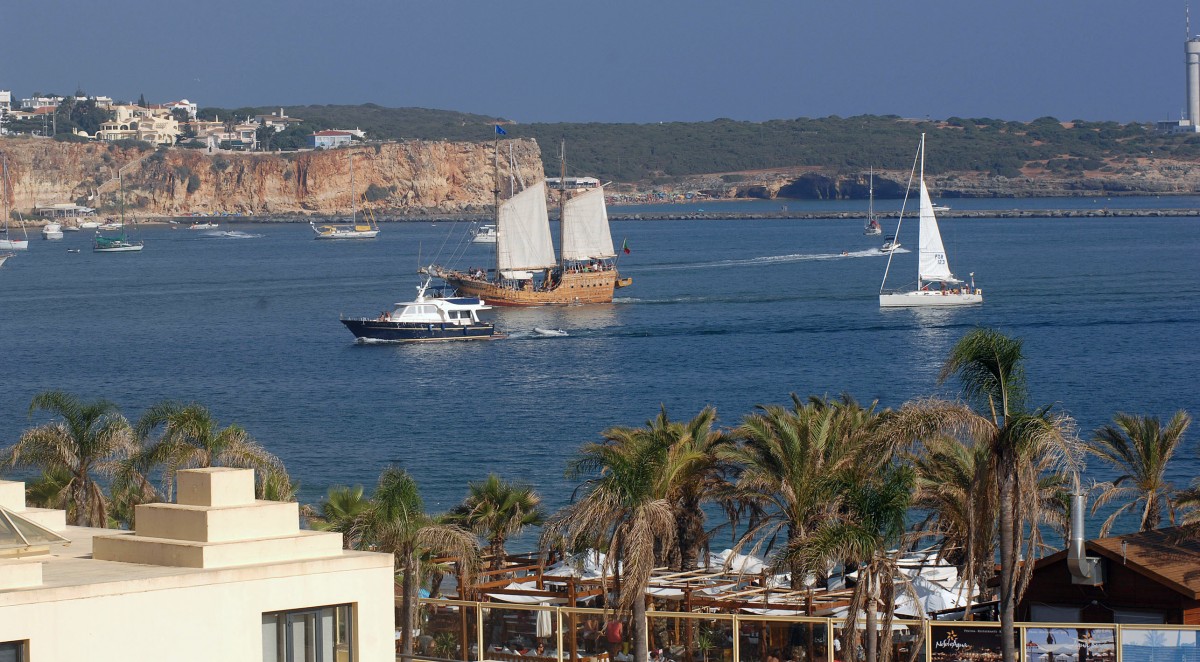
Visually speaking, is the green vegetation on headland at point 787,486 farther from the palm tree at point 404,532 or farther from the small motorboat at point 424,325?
the small motorboat at point 424,325

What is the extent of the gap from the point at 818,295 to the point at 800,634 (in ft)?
255

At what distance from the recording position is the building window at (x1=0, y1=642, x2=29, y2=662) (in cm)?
1104

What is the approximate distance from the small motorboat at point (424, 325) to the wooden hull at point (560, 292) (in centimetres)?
1740

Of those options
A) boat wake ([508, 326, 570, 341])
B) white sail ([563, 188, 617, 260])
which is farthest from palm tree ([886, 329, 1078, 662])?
white sail ([563, 188, 617, 260])

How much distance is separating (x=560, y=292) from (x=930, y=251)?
21.2 meters

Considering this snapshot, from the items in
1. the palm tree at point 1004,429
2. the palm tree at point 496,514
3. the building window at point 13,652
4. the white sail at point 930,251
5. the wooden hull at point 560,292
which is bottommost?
the palm tree at point 496,514

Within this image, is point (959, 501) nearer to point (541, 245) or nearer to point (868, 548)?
point (868, 548)

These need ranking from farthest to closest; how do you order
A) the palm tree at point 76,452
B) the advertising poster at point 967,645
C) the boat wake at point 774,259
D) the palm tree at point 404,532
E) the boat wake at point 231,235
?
the boat wake at point 231,235 → the boat wake at point 774,259 → the palm tree at point 76,452 → the palm tree at point 404,532 → the advertising poster at point 967,645

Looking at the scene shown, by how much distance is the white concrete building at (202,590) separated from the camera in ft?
37.1

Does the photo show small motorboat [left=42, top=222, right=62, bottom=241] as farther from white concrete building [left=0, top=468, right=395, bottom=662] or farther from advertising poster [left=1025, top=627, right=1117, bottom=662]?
white concrete building [left=0, top=468, right=395, bottom=662]

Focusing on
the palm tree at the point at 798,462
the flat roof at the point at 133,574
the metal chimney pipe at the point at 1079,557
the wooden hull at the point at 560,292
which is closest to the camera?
the flat roof at the point at 133,574

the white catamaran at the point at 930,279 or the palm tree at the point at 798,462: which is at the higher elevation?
the white catamaran at the point at 930,279

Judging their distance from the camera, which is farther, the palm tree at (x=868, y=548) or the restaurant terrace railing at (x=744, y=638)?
the restaurant terrace railing at (x=744, y=638)

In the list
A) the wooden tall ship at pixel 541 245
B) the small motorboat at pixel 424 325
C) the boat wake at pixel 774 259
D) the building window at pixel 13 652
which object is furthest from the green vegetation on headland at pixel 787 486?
the boat wake at pixel 774 259
